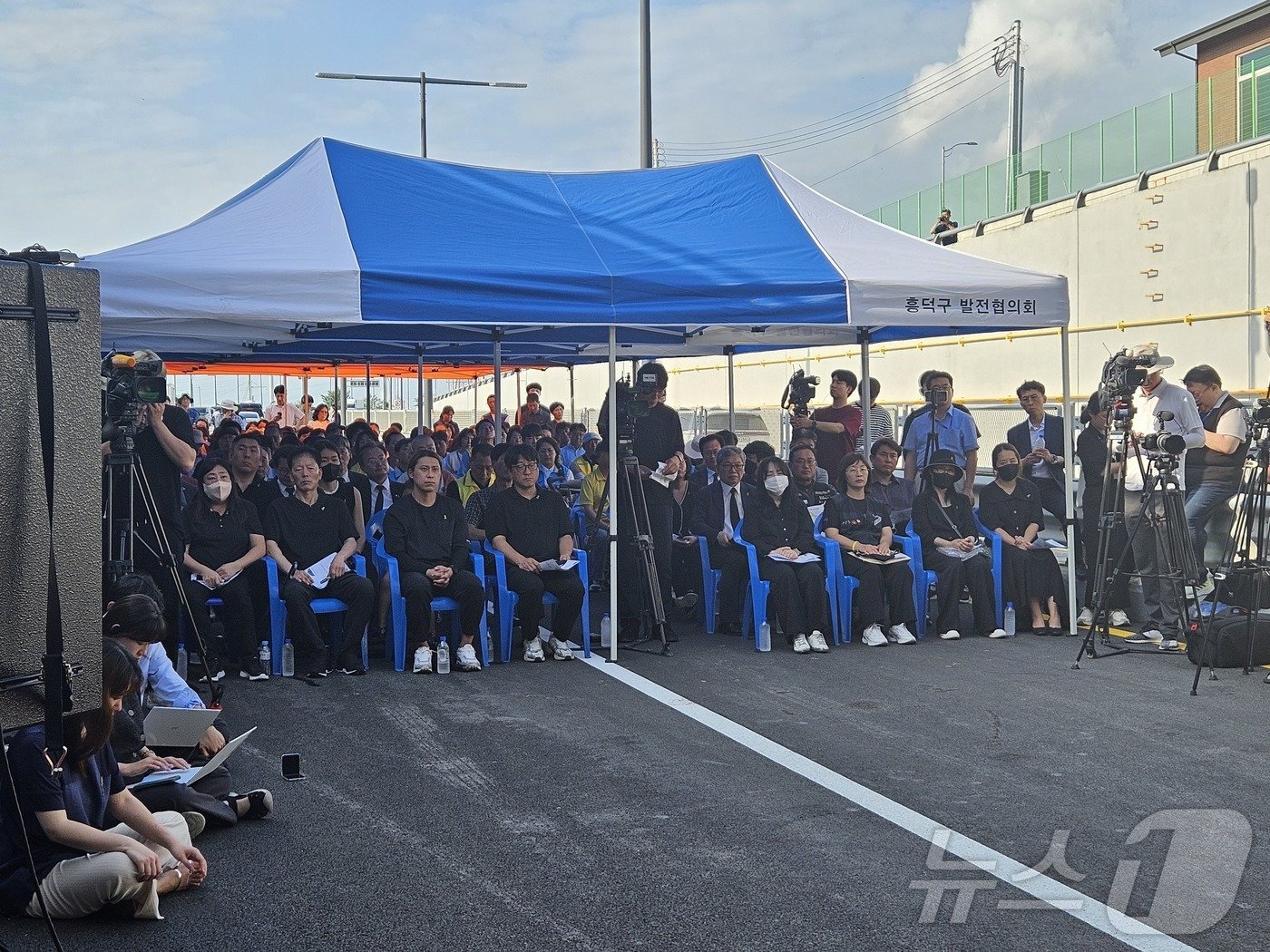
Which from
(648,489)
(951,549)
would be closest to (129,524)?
(648,489)

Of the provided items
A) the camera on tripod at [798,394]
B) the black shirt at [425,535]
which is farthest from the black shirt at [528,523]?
the camera on tripod at [798,394]

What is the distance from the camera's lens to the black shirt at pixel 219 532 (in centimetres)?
773

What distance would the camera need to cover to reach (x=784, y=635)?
8.45 metres

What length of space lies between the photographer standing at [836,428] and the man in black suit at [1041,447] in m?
1.84

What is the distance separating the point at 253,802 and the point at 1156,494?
5.75 meters

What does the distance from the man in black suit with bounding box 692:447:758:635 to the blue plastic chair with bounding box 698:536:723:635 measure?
4 cm

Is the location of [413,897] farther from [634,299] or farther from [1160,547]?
[1160,547]

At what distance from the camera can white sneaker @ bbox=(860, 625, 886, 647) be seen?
27.7ft

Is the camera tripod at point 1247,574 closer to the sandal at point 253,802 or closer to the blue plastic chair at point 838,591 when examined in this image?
the blue plastic chair at point 838,591

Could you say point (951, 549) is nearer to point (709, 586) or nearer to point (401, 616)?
point (709, 586)

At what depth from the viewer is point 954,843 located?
4.49 m

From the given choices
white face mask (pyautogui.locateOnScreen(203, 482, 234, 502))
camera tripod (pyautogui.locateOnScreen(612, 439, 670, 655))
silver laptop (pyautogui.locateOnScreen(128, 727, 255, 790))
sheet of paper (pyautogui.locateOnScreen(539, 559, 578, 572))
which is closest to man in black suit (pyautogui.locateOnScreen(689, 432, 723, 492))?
camera tripod (pyautogui.locateOnScreen(612, 439, 670, 655))

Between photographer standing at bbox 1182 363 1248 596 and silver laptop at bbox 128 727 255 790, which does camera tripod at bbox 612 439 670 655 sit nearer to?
photographer standing at bbox 1182 363 1248 596

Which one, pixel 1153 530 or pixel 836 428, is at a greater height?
pixel 836 428
